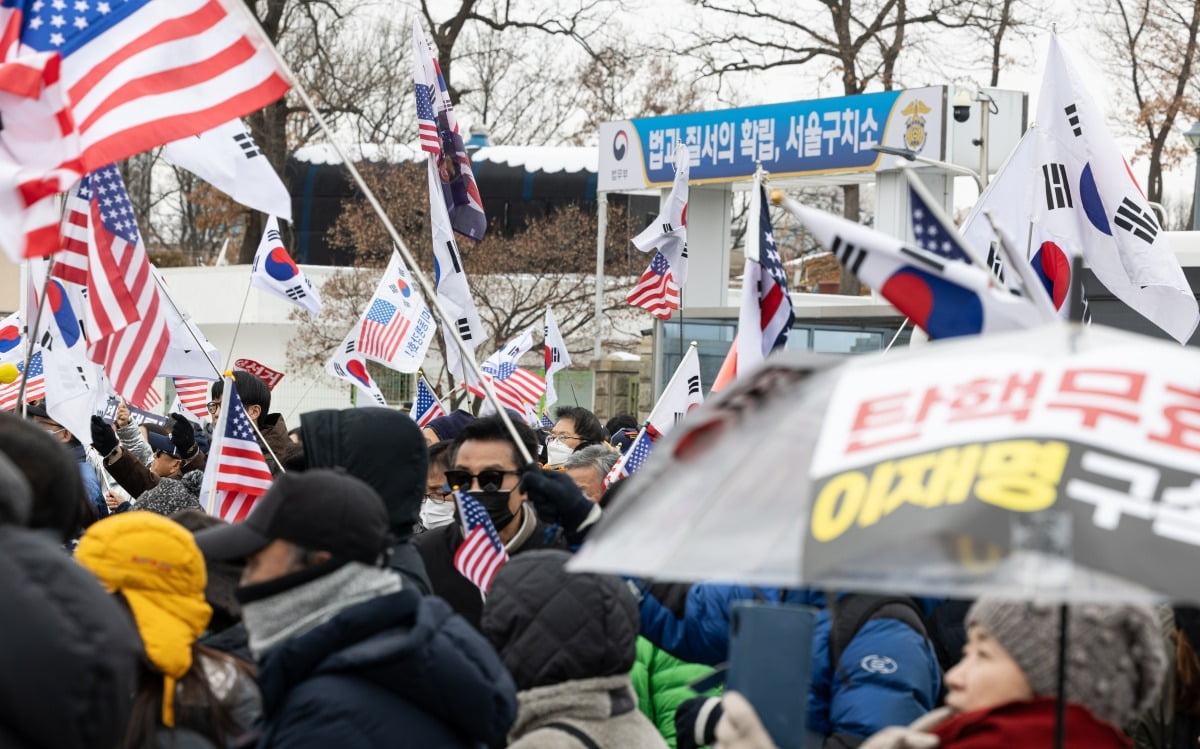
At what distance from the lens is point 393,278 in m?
12.6

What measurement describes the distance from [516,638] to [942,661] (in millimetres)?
2399

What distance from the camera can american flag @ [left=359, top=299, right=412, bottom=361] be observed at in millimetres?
12539

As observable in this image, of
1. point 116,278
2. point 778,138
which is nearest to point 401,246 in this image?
point 116,278

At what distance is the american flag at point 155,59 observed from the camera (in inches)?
207

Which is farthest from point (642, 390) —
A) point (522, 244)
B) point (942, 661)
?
point (942, 661)

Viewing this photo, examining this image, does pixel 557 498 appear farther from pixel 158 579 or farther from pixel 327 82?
pixel 327 82

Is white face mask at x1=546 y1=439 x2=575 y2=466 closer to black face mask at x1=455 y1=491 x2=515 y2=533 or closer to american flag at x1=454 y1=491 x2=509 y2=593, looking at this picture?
black face mask at x1=455 y1=491 x2=515 y2=533

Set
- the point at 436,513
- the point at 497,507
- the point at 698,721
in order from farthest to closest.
→ the point at 436,513
the point at 497,507
the point at 698,721

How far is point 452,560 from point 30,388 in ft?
21.4

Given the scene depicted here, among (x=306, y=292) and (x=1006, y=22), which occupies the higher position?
(x=1006, y=22)

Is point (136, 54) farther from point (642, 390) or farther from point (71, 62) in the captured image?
point (642, 390)

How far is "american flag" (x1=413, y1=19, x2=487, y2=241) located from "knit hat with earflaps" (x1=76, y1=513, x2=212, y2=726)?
621cm

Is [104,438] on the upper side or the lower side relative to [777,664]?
lower

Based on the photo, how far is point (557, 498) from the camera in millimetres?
4730
